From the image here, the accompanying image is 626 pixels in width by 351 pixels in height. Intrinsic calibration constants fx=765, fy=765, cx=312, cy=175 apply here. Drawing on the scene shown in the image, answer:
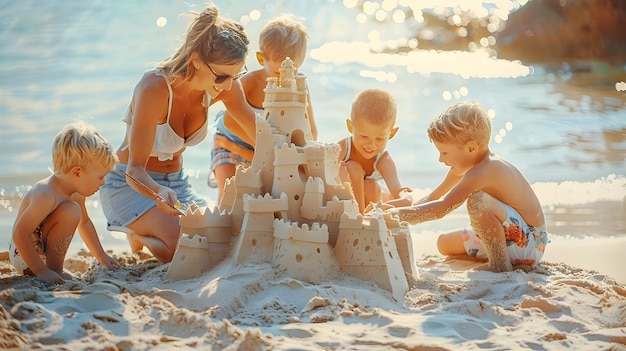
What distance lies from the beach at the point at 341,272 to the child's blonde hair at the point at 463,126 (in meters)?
0.68

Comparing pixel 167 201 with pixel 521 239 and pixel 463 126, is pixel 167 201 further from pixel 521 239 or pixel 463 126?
pixel 521 239

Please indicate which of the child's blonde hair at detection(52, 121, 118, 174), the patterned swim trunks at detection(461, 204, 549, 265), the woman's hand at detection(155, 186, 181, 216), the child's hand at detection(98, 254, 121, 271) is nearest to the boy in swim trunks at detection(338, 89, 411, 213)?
the patterned swim trunks at detection(461, 204, 549, 265)

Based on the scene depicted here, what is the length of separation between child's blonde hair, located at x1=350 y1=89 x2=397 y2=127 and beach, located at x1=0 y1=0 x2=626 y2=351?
861 millimetres

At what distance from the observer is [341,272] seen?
3.41m

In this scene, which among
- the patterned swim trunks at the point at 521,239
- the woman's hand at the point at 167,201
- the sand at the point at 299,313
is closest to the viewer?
the sand at the point at 299,313

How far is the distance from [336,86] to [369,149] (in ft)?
27.6

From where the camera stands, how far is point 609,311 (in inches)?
128

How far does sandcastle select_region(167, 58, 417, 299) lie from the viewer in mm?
3346

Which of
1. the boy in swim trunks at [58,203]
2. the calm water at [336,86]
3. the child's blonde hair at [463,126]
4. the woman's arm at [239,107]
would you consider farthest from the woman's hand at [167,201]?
the calm water at [336,86]

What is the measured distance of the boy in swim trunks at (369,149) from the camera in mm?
4439

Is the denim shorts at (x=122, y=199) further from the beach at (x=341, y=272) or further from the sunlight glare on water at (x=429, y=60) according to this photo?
the sunlight glare on water at (x=429, y=60)

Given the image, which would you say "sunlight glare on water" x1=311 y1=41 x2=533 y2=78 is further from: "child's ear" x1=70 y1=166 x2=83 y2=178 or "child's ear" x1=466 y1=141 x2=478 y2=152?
"child's ear" x1=70 y1=166 x2=83 y2=178

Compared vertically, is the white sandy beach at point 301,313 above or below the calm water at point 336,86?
below

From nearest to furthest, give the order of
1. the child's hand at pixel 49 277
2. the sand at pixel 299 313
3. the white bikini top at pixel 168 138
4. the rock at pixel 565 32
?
the sand at pixel 299 313
the child's hand at pixel 49 277
the white bikini top at pixel 168 138
the rock at pixel 565 32
